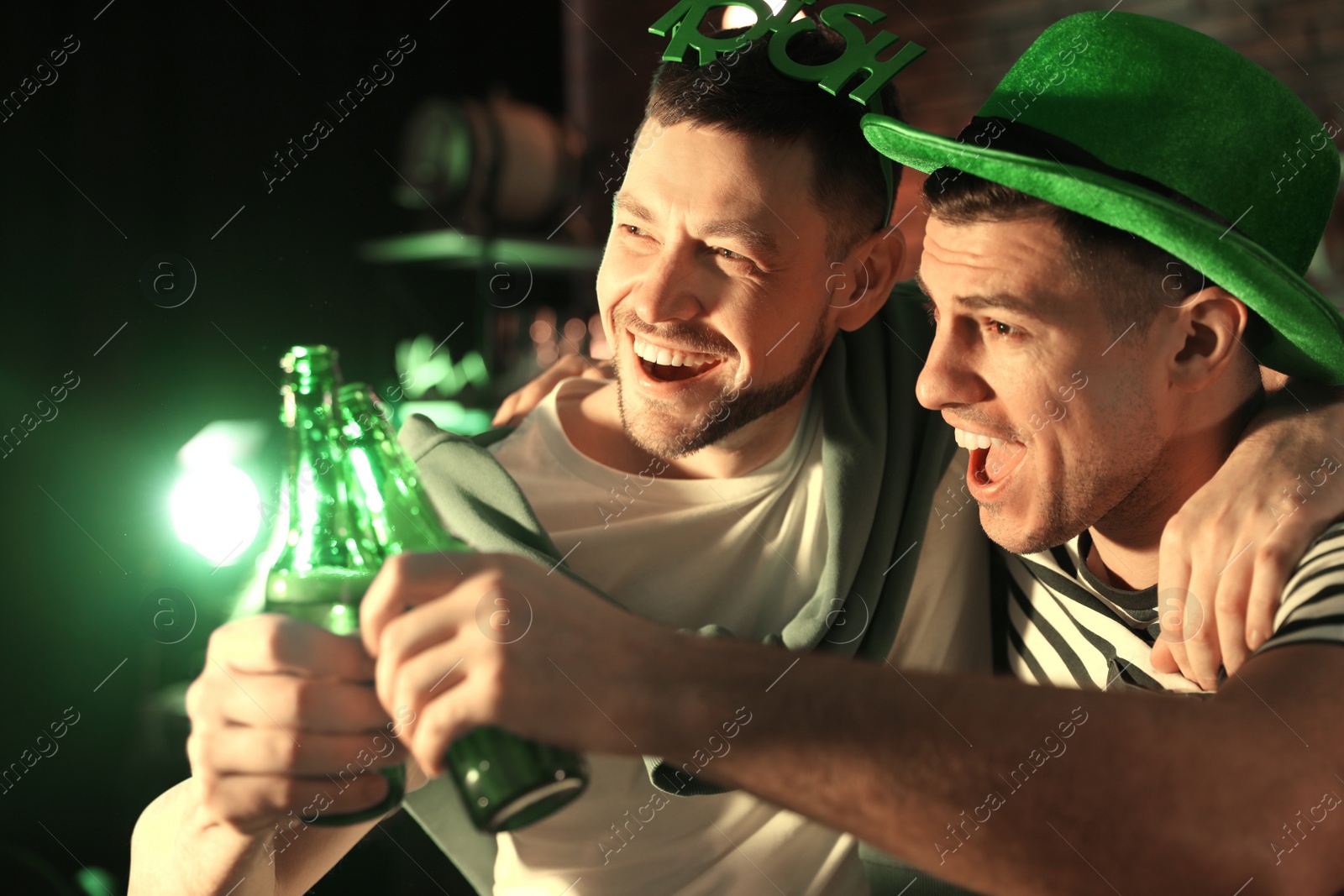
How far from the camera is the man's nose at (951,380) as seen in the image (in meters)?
0.71

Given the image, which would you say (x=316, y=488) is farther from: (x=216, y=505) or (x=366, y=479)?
(x=216, y=505)

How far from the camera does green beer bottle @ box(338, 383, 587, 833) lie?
1.24ft

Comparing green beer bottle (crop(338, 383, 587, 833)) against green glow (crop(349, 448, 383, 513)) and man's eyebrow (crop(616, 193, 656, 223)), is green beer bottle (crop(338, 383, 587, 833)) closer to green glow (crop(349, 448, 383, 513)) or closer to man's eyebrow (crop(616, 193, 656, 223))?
green glow (crop(349, 448, 383, 513))

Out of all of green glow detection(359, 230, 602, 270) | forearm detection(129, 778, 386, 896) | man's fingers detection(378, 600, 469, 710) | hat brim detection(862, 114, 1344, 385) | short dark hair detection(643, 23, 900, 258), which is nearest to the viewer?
man's fingers detection(378, 600, 469, 710)

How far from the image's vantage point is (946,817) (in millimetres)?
438

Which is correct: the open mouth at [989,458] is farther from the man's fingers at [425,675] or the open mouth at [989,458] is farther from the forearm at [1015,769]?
the man's fingers at [425,675]

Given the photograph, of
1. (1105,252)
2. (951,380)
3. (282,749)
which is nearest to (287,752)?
(282,749)

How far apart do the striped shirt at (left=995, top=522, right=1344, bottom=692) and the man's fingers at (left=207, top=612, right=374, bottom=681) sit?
57cm

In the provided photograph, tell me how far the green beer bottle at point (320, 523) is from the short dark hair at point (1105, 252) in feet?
1.62

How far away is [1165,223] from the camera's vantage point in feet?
2.14

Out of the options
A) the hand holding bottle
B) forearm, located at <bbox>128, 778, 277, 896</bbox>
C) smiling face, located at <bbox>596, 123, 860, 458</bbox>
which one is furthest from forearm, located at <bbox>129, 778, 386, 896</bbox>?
smiling face, located at <bbox>596, 123, 860, 458</bbox>

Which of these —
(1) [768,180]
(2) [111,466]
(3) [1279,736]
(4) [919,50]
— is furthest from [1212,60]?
(2) [111,466]

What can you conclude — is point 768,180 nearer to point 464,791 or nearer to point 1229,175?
point 1229,175

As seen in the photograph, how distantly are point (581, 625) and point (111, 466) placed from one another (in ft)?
1.70
